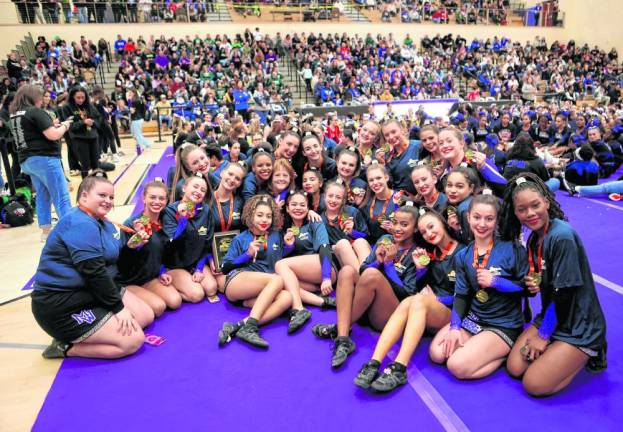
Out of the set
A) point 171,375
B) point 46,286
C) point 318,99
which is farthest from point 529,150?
point 318,99

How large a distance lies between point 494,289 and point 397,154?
8.00 ft

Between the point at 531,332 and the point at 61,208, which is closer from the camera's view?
the point at 531,332

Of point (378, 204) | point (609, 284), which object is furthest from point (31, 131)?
point (609, 284)

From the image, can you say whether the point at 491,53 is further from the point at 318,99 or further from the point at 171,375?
the point at 171,375

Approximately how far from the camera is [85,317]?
3.24 m

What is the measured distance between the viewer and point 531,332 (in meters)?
3.03

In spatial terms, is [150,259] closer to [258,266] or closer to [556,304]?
[258,266]

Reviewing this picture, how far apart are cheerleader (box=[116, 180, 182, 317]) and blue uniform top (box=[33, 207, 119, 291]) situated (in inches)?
23.5

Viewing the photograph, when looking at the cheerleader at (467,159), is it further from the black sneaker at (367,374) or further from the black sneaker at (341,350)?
the black sneaker at (367,374)

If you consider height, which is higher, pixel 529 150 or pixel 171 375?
pixel 529 150

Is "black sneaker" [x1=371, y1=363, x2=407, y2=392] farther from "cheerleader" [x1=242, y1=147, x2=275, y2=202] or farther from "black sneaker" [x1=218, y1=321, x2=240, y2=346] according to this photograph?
"cheerleader" [x1=242, y1=147, x2=275, y2=202]

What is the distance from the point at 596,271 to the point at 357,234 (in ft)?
7.94

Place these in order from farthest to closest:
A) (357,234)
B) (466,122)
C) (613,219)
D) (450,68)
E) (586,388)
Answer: (450,68) < (466,122) < (613,219) < (357,234) < (586,388)

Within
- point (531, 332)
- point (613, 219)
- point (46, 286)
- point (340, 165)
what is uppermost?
point (340, 165)
